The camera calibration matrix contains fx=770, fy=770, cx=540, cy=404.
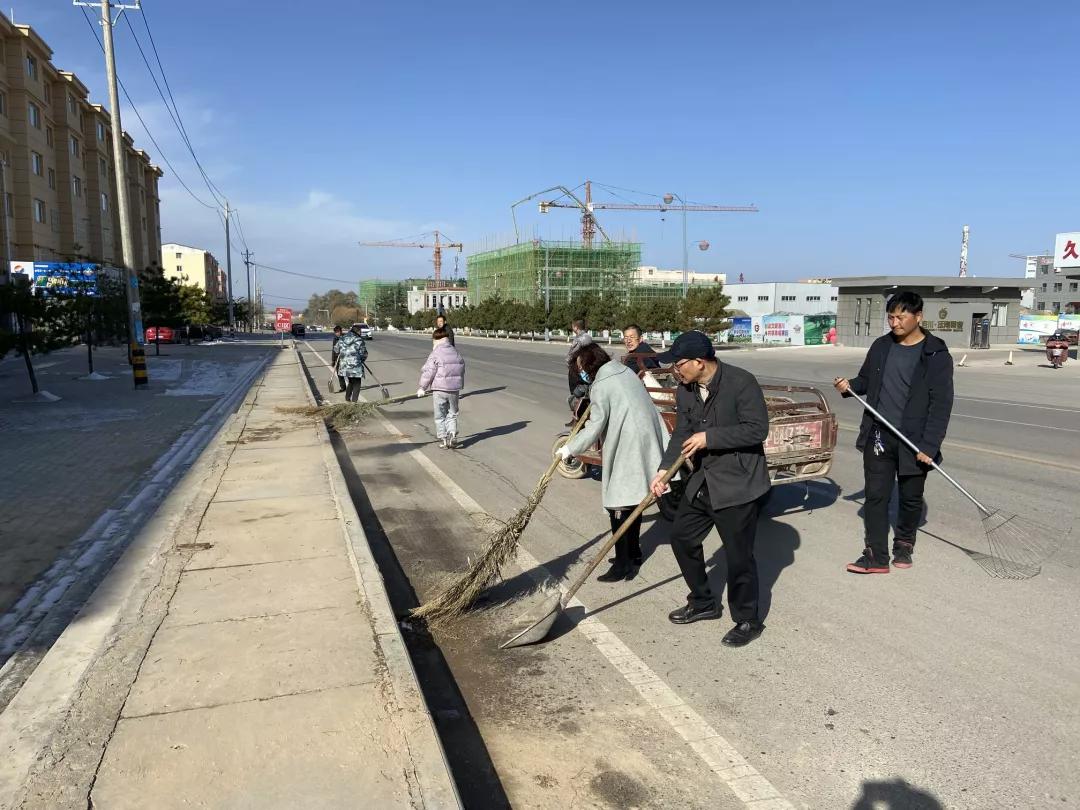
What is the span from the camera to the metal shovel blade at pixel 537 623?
434cm

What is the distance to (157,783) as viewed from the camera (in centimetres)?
286

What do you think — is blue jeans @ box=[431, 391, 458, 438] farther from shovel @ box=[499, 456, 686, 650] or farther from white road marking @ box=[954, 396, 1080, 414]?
white road marking @ box=[954, 396, 1080, 414]

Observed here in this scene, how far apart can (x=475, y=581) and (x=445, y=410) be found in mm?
6170

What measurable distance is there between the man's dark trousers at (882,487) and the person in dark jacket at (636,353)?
3.82 m

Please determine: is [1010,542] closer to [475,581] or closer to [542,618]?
[542,618]

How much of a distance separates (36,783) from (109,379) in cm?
2342

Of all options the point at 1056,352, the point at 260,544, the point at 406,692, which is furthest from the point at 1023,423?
the point at 1056,352

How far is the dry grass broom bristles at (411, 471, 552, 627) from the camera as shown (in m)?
4.69

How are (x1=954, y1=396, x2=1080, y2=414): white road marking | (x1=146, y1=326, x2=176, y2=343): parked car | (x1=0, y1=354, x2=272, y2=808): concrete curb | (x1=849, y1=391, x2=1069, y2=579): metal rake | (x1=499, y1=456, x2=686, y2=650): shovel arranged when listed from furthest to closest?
(x1=146, y1=326, x2=176, y2=343): parked car
(x1=954, y1=396, x2=1080, y2=414): white road marking
(x1=849, y1=391, x2=1069, y2=579): metal rake
(x1=499, y1=456, x2=686, y2=650): shovel
(x1=0, y1=354, x2=272, y2=808): concrete curb

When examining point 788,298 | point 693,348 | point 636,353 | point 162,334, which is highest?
point 788,298

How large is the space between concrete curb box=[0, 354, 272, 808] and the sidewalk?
0.27 m

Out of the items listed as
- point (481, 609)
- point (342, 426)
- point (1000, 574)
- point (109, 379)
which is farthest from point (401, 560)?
point (109, 379)

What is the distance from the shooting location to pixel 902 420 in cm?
529

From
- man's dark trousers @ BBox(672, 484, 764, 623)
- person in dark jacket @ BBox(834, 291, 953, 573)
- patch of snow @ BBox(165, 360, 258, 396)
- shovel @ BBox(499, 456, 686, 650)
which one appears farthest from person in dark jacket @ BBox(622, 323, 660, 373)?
patch of snow @ BBox(165, 360, 258, 396)
